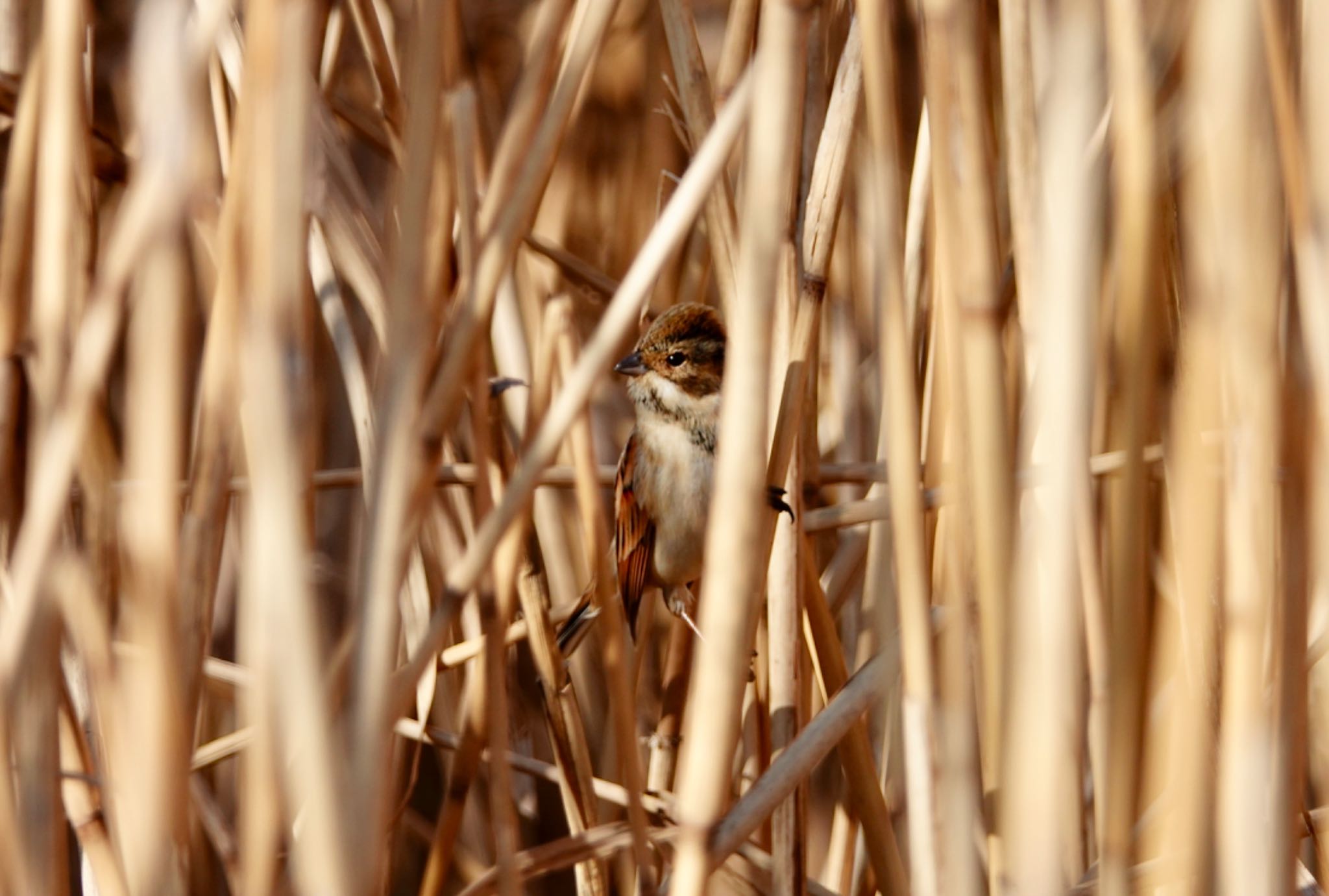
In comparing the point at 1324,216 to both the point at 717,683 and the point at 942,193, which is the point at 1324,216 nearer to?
the point at 942,193

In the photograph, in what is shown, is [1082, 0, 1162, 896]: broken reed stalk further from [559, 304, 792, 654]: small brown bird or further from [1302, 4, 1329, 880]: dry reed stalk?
[559, 304, 792, 654]: small brown bird

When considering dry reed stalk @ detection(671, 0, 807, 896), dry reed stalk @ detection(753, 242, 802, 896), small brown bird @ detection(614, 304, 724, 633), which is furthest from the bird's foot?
dry reed stalk @ detection(671, 0, 807, 896)

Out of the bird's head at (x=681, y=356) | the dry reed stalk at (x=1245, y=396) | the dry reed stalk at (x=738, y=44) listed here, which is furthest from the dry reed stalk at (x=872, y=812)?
the bird's head at (x=681, y=356)

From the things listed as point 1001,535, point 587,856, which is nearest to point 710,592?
point 1001,535

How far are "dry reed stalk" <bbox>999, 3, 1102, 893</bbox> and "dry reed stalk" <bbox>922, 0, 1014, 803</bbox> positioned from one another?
38 millimetres

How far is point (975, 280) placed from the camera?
0.99 metres

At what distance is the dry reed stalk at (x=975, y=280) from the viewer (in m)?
0.98

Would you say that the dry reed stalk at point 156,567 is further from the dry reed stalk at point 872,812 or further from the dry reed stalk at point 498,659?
the dry reed stalk at point 872,812

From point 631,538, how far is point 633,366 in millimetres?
370

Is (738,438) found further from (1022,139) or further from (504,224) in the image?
(1022,139)

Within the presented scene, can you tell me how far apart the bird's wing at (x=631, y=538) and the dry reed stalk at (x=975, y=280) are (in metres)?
1.41

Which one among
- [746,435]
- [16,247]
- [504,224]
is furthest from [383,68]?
[746,435]

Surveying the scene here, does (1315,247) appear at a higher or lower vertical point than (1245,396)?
higher

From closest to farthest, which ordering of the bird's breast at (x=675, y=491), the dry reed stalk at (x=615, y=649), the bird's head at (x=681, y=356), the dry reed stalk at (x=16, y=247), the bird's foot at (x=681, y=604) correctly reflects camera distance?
the dry reed stalk at (x=16, y=247), the dry reed stalk at (x=615, y=649), the bird's foot at (x=681, y=604), the bird's head at (x=681, y=356), the bird's breast at (x=675, y=491)
